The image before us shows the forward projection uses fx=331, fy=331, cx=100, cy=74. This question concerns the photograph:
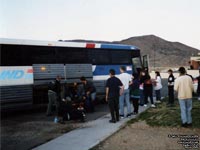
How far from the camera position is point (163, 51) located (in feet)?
508

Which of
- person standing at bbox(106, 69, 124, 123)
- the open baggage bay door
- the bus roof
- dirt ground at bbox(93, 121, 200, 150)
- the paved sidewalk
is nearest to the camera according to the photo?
dirt ground at bbox(93, 121, 200, 150)

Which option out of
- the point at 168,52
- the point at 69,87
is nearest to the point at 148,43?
the point at 168,52

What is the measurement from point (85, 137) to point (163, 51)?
150m

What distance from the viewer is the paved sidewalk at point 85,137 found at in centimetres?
766

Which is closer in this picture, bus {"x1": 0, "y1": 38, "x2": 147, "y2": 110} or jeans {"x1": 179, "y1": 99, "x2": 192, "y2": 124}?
jeans {"x1": 179, "y1": 99, "x2": 192, "y2": 124}

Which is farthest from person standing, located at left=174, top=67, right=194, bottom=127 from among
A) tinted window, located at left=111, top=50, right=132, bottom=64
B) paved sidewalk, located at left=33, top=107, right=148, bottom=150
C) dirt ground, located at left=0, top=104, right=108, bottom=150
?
tinted window, located at left=111, top=50, right=132, bottom=64

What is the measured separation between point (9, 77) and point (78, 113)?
3819 mm

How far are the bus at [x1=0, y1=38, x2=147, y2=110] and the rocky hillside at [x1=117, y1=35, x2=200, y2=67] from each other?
106835mm

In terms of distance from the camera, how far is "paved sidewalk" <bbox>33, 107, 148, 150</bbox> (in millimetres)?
7665

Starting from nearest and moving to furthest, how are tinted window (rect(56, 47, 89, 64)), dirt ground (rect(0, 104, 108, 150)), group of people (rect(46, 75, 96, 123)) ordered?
dirt ground (rect(0, 104, 108, 150)), group of people (rect(46, 75, 96, 123)), tinted window (rect(56, 47, 89, 64))

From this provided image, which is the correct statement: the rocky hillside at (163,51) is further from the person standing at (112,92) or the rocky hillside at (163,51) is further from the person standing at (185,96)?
the person standing at (185,96)

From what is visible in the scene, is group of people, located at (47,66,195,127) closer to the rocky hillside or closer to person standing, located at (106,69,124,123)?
person standing, located at (106,69,124,123)

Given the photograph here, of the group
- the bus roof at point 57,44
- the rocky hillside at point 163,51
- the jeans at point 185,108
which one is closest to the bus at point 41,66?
the bus roof at point 57,44

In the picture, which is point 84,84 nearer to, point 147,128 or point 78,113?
point 78,113
